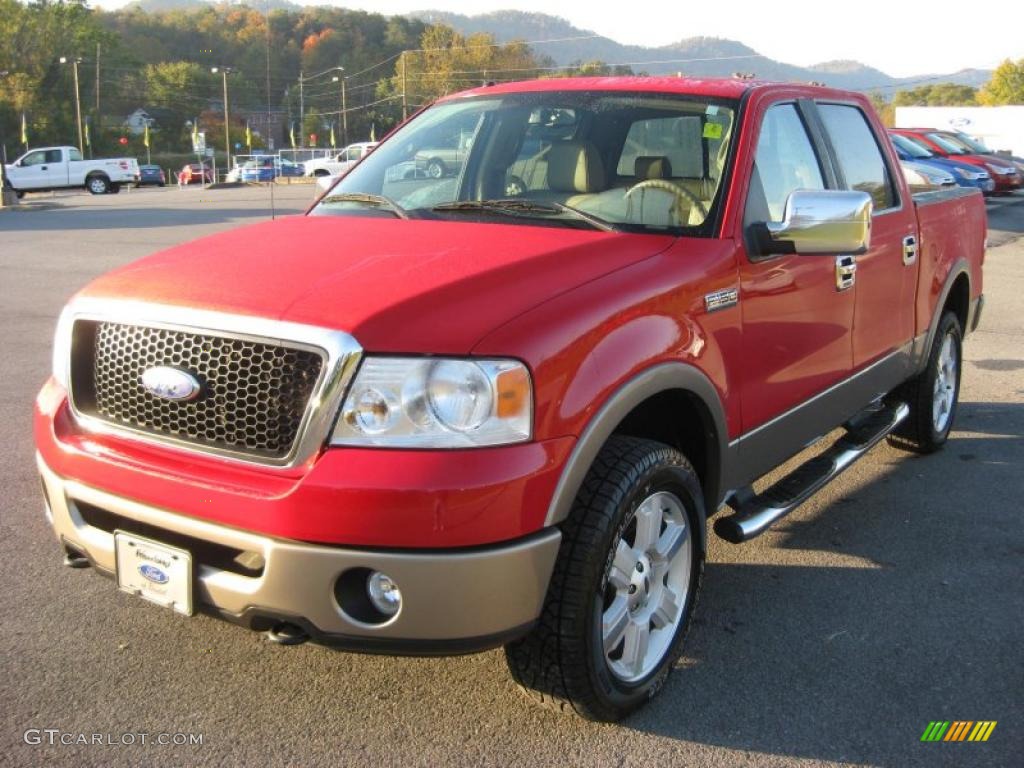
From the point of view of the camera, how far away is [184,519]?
2473mm

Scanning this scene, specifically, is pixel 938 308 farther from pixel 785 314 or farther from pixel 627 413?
pixel 627 413

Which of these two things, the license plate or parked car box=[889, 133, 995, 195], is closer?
the license plate

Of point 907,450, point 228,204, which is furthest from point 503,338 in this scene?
point 228,204

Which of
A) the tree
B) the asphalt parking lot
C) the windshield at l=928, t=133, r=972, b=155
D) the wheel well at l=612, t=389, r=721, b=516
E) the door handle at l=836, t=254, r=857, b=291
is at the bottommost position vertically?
the asphalt parking lot

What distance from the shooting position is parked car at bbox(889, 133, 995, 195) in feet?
74.3

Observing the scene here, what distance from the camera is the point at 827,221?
3.23m

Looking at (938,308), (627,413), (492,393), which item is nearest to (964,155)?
(938,308)

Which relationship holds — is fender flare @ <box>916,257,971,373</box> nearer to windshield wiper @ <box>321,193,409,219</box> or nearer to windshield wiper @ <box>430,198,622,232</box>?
windshield wiper @ <box>430,198,622,232</box>

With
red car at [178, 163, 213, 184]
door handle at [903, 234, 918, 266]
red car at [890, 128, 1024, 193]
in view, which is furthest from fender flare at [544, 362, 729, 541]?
red car at [178, 163, 213, 184]

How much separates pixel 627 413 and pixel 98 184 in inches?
1737

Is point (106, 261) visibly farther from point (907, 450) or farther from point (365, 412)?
point (365, 412)

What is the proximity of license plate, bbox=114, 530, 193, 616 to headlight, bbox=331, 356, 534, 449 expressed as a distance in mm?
550

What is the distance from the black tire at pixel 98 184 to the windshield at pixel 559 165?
4198 centimetres

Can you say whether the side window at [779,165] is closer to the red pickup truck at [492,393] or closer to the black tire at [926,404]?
the red pickup truck at [492,393]
